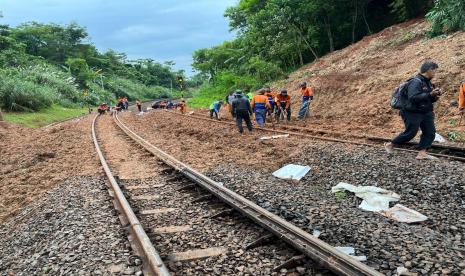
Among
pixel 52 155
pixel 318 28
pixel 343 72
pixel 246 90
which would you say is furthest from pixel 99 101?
pixel 52 155

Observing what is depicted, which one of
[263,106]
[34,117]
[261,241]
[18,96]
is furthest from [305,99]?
[18,96]

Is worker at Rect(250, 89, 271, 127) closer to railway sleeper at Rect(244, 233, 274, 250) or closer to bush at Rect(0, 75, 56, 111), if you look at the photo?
railway sleeper at Rect(244, 233, 274, 250)

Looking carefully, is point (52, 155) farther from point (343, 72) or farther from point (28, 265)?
point (343, 72)

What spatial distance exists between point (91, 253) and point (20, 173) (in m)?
7.02

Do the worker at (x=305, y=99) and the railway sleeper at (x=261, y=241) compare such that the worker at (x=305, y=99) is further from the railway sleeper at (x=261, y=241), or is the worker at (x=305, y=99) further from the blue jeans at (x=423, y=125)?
the railway sleeper at (x=261, y=241)

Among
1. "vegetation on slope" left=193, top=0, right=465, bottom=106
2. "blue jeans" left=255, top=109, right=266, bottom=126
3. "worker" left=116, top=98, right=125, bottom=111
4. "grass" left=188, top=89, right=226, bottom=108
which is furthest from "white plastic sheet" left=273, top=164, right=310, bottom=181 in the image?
"worker" left=116, top=98, right=125, bottom=111

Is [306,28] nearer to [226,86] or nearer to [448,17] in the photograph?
[226,86]

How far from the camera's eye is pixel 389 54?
20859mm

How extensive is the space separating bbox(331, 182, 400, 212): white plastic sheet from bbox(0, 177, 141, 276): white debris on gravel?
10.5 ft

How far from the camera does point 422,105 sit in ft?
24.0

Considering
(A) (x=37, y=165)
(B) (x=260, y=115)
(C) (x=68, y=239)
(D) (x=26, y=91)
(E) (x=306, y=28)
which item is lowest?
(A) (x=37, y=165)

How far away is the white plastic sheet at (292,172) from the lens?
757cm

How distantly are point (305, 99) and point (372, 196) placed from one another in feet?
36.8

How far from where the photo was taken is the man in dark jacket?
7.18 m
